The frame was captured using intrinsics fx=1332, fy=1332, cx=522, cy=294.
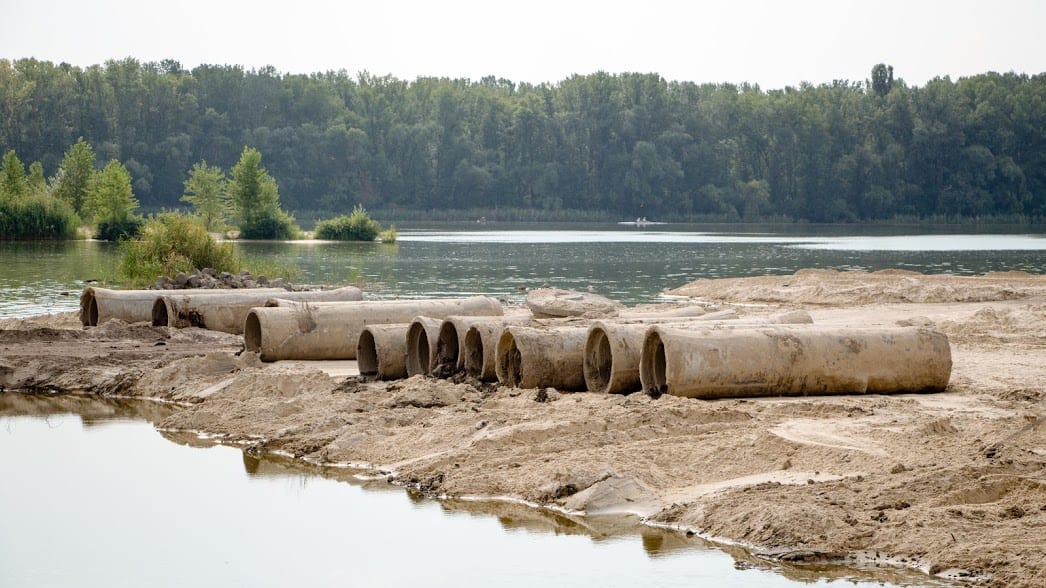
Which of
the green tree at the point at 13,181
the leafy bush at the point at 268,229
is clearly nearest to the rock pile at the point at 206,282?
the green tree at the point at 13,181

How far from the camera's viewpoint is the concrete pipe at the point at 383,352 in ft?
50.5

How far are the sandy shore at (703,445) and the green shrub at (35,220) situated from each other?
57.4 metres

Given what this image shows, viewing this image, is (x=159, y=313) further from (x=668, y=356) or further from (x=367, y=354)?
(x=668, y=356)

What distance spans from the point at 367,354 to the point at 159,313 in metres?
7.23

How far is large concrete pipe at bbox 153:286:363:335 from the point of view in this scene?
69.5ft

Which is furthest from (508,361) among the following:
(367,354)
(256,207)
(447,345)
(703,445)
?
(256,207)

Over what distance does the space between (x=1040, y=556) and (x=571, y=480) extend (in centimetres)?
350

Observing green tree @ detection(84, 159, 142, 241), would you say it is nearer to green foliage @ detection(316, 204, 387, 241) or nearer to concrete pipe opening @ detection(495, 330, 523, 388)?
green foliage @ detection(316, 204, 387, 241)

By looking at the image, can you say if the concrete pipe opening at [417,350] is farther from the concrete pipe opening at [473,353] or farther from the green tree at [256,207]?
the green tree at [256,207]

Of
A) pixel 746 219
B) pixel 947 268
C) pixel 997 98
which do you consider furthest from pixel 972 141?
pixel 947 268

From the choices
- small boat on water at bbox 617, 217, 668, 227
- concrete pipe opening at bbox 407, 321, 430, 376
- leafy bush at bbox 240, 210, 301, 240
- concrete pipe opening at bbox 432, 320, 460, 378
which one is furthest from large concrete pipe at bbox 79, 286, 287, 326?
small boat on water at bbox 617, 217, 668, 227

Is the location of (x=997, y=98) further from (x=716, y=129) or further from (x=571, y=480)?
(x=571, y=480)

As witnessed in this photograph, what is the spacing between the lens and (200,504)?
1061 centimetres

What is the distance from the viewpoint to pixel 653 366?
13258 mm
